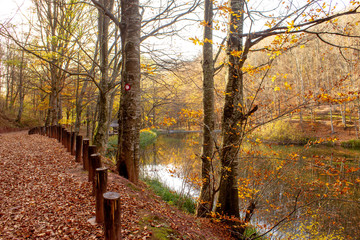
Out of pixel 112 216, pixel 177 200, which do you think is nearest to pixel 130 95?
pixel 112 216

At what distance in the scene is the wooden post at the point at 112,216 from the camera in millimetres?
2065

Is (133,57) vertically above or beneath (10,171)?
above

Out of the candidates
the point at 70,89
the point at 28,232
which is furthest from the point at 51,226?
the point at 70,89

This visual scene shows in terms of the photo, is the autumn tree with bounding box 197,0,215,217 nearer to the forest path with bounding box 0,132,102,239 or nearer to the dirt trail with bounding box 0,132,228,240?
the dirt trail with bounding box 0,132,228,240

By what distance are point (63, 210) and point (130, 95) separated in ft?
7.90

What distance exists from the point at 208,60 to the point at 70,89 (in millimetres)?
13236

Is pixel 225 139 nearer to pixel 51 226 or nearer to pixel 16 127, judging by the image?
pixel 51 226

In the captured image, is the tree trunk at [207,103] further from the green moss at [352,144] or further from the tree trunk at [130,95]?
the green moss at [352,144]

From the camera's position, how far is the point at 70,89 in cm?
1541

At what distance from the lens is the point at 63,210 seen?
10.00 ft

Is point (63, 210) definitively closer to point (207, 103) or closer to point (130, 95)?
point (130, 95)

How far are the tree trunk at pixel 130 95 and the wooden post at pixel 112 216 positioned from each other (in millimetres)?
2414

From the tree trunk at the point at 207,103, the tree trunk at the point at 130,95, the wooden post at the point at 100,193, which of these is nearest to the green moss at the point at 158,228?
the wooden post at the point at 100,193

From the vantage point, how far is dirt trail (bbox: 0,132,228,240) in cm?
260
